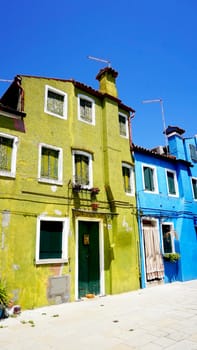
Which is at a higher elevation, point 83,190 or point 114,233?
point 83,190

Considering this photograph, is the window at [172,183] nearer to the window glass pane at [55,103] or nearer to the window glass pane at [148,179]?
the window glass pane at [148,179]

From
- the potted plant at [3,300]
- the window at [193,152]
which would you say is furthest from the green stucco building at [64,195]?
the window at [193,152]

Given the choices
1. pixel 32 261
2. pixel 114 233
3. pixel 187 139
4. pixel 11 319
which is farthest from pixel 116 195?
pixel 187 139

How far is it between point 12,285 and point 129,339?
15.0 ft

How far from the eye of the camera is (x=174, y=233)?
580 inches

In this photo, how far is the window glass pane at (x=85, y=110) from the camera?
12.7 m

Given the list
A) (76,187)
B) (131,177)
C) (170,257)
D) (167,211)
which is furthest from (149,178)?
(76,187)

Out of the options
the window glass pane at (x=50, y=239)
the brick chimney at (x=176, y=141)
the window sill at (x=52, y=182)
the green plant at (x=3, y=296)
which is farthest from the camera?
the brick chimney at (x=176, y=141)

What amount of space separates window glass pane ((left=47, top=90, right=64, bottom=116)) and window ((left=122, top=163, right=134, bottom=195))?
4.53 m

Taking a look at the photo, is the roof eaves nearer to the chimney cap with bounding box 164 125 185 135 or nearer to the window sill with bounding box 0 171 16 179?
the chimney cap with bounding box 164 125 185 135

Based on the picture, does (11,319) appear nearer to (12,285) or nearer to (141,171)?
(12,285)

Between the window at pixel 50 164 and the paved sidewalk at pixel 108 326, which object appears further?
the window at pixel 50 164

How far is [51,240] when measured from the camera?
384 inches

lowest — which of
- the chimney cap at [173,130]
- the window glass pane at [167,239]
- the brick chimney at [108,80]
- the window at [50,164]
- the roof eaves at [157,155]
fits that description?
the window glass pane at [167,239]
